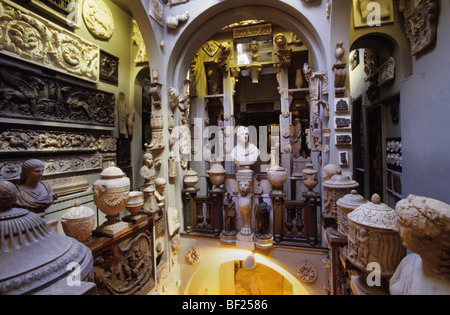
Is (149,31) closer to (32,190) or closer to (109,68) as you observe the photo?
(109,68)

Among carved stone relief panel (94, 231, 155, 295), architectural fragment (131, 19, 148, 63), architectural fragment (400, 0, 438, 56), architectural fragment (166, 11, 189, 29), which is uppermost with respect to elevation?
architectural fragment (131, 19, 148, 63)

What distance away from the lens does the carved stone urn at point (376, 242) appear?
1.62 meters

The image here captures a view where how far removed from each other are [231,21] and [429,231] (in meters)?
4.81

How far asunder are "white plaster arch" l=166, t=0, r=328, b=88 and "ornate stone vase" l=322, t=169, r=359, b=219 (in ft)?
6.92

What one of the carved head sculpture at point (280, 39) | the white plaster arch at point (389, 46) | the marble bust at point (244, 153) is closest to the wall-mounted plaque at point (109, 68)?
the marble bust at point (244, 153)

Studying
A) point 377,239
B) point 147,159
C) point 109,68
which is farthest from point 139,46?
point 377,239

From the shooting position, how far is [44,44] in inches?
152

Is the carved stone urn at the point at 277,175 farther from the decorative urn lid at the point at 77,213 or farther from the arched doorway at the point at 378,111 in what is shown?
the decorative urn lid at the point at 77,213

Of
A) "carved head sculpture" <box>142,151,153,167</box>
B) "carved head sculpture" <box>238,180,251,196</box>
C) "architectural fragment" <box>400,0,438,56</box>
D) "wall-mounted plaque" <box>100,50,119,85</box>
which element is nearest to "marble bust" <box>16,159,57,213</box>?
"carved head sculpture" <box>142,151,153,167</box>

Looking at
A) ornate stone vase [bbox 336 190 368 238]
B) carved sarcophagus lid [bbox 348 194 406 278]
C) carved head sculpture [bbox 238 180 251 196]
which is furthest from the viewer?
carved head sculpture [bbox 238 180 251 196]

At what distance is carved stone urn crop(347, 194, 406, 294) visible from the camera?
1.62 m

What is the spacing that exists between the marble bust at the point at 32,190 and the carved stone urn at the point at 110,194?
20.1 inches

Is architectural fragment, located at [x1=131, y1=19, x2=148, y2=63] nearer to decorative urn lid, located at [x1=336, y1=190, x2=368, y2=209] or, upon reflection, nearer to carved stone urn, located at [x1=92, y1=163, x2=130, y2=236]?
carved stone urn, located at [x1=92, y1=163, x2=130, y2=236]
